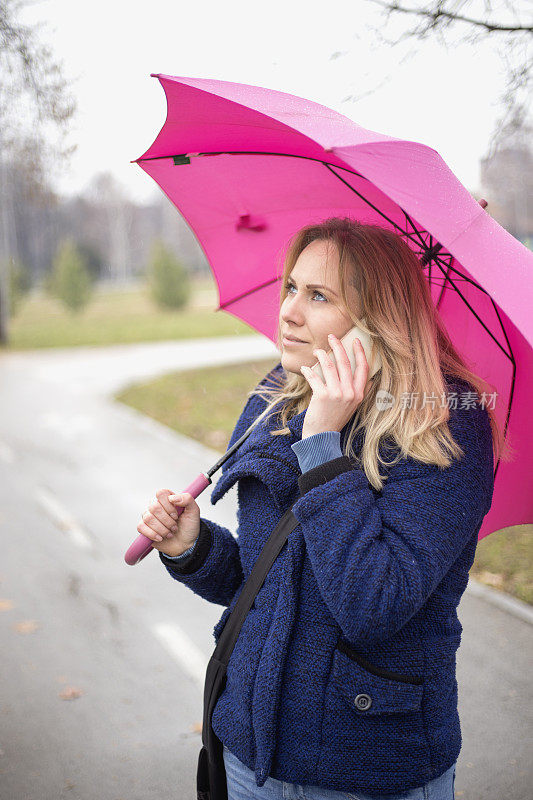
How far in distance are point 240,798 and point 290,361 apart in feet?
3.92

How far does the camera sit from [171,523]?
7.21ft

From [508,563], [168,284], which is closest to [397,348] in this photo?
[508,563]

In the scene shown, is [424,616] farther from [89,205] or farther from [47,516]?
[89,205]

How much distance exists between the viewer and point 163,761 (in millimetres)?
3805

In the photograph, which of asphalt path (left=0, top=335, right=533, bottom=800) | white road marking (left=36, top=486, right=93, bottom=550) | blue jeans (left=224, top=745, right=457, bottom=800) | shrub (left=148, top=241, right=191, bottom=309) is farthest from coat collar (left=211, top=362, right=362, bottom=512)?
shrub (left=148, top=241, right=191, bottom=309)

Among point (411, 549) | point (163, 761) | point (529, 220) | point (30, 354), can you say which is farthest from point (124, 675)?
point (30, 354)

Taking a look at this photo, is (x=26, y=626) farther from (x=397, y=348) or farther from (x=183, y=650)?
(x=397, y=348)

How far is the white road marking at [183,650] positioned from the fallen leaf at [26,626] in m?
0.81

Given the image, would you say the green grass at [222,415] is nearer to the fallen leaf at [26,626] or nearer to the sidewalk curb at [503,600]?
the sidewalk curb at [503,600]

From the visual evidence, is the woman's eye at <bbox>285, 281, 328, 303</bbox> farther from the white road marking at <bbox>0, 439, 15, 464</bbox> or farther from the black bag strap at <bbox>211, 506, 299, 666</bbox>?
the white road marking at <bbox>0, 439, 15, 464</bbox>

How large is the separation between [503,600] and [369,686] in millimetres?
3906

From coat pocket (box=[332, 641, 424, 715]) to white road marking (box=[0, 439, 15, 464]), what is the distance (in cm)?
827

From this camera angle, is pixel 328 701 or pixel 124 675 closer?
pixel 328 701

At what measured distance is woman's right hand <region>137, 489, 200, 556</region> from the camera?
2174 mm
